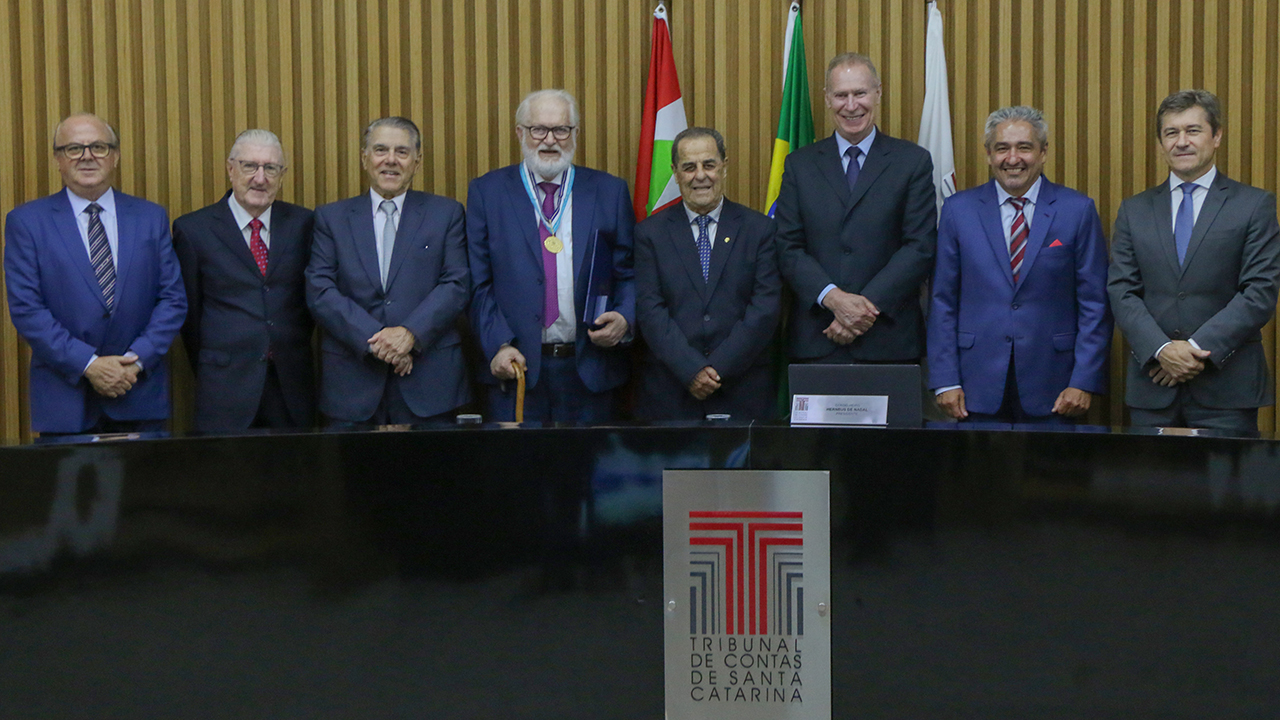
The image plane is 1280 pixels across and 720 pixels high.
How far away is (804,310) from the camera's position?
3.88 meters

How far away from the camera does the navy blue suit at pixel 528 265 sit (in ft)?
Result: 12.7

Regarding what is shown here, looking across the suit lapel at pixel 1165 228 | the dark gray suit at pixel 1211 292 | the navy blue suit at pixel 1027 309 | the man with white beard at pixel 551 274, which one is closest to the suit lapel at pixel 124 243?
the man with white beard at pixel 551 274

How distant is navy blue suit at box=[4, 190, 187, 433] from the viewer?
3689 mm

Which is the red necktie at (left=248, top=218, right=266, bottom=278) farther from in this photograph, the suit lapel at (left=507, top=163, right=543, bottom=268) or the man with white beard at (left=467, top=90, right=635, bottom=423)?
the suit lapel at (left=507, top=163, right=543, bottom=268)

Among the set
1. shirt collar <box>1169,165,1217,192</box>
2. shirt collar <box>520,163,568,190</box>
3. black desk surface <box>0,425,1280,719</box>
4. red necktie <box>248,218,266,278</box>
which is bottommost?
black desk surface <box>0,425,1280,719</box>

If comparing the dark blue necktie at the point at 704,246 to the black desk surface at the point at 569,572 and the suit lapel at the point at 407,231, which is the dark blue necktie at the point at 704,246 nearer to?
the suit lapel at the point at 407,231

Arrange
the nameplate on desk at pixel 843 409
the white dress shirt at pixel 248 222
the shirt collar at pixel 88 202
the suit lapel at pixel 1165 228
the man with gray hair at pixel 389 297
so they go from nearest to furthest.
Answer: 1. the nameplate on desk at pixel 843 409
2. the suit lapel at pixel 1165 228
3. the man with gray hair at pixel 389 297
4. the shirt collar at pixel 88 202
5. the white dress shirt at pixel 248 222

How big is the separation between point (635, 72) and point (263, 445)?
282 centimetres

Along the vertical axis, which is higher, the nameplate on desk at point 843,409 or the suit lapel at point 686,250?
the suit lapel at point 686,250

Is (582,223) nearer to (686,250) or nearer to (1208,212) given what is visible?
(686,250)

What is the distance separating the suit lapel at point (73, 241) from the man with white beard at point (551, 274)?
4.01 feet

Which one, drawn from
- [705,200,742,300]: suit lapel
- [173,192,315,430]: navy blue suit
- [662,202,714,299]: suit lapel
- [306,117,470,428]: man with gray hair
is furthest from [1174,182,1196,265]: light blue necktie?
[173,192,315,430]: navy blue suit

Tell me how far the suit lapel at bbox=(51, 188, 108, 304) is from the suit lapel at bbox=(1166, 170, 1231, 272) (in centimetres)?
349

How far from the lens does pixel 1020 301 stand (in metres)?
3.75
